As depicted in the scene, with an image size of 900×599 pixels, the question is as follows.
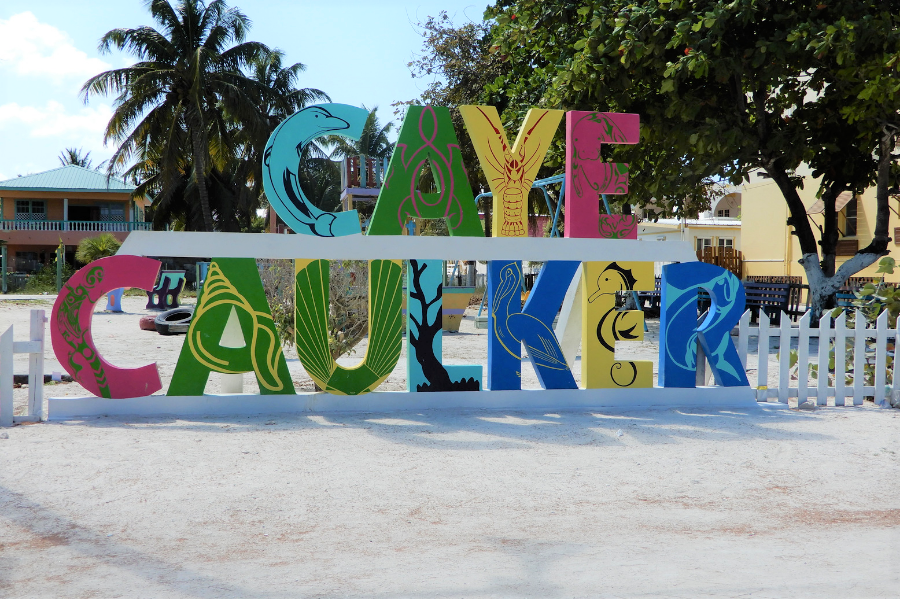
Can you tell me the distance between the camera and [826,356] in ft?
24.1

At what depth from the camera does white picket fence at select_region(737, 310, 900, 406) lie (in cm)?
730

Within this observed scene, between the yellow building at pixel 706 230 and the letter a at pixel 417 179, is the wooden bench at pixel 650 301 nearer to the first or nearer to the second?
the yellow building at pixel 706 230

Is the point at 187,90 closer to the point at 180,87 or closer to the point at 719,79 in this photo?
the point at 180,87

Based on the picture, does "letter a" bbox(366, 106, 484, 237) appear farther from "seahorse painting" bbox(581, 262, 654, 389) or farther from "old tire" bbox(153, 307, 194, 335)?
"old tire" bbox(153, 307, 194, 335)

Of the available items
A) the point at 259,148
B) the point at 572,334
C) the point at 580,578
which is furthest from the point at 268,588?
the point at 259,148

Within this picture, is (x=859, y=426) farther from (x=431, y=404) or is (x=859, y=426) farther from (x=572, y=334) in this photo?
(x=431, y=404)

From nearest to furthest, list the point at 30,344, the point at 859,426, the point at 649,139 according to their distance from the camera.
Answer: the point at 30,344 → the point at 859,426 → the point at 649,139

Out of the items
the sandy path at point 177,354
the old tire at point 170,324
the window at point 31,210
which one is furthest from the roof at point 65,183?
the old tire at point 170,324

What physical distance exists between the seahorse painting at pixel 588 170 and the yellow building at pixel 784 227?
16915mm

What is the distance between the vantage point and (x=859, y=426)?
6.66 meters

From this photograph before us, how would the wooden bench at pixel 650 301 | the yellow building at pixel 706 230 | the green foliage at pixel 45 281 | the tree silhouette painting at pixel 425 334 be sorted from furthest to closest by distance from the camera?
the yellow building at pixel 706 230 → the green foliage at pixel 45 281 → the wooden bench at pixel 650 301 → the tree silhouette painting at pixel 425 334

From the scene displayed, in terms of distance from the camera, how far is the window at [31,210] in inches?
1539

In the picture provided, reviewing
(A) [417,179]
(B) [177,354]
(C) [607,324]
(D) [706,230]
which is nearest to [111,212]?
(D) [706,230]

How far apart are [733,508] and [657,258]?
355cm
